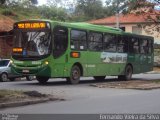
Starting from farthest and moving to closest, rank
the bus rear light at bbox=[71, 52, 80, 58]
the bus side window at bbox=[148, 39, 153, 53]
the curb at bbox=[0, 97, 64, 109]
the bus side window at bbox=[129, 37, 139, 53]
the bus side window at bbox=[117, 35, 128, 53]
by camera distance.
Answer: the bus side window at bbox=[148, 39, 153, 53] → the bus side window at bbox=[129, 37, 139, 53] → the bus side window at bbox=[117, 35, 128, 53] → the bus rear light at bbox=[71, 52, 80, 58] → the curb at bbox=[0, 97, 64, 109]

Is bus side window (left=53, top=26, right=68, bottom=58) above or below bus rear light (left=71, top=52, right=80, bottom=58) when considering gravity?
above

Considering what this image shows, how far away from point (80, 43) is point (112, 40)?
3970 millimetres

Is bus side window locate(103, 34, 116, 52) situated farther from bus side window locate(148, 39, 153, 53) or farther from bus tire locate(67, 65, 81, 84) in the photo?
bus side window locate(148, 39, 153, 53)

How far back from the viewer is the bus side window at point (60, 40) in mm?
23531

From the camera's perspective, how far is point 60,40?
23797 millimetres

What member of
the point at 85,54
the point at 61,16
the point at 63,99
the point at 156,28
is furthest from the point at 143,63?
the point at 61,16

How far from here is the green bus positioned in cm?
2328

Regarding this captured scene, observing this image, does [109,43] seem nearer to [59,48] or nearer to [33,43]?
[59,48]

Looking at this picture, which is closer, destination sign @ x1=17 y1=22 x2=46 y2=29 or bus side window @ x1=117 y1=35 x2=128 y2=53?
destination sign @ x1=17 y1=22 x2=46 y2=29

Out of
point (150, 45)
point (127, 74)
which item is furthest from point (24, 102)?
point (150, 45)

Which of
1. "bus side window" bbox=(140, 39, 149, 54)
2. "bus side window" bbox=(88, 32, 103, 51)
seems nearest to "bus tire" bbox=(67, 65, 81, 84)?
"bus side window" bbox=(88, 32, 103, 51)

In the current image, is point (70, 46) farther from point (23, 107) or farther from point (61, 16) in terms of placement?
point (61, 16)

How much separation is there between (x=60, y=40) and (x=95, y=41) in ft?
11.8

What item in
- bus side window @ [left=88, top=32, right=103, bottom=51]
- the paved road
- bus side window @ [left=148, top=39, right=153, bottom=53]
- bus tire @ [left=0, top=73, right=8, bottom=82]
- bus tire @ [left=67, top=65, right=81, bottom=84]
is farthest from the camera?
bus side window @ [left=148, top=39, right=153, bottom=53]
